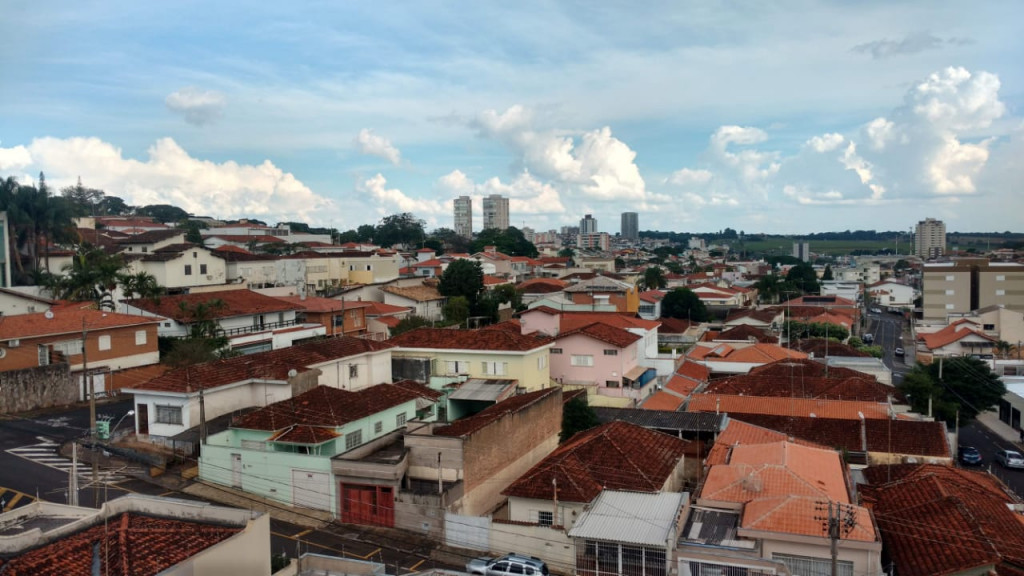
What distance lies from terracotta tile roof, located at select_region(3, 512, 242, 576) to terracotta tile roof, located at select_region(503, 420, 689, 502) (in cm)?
889

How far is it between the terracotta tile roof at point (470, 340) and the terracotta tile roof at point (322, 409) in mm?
6704

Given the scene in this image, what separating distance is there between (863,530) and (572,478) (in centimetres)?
712

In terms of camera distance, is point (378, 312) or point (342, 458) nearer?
point (342, 458)

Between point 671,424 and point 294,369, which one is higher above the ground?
point 294,369

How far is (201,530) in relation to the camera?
39.4 ft

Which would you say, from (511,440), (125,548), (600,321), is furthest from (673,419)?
(125,548)

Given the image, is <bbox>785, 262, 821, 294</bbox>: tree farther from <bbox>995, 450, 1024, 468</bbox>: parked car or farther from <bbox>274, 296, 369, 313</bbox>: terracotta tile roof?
<bbox>274, 296, 369, 313</bbox>: terracotta tile roof

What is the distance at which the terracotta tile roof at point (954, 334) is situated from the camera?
53094 mm

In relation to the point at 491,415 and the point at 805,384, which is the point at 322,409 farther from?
the point at 805,384

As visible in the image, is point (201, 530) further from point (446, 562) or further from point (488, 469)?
point (488, 469)

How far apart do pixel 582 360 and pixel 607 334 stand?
68.7 inches

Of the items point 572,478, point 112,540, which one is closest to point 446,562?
point 572,478

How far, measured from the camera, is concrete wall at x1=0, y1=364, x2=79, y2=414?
2636cm

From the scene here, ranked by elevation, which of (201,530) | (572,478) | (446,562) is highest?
(201,530)
